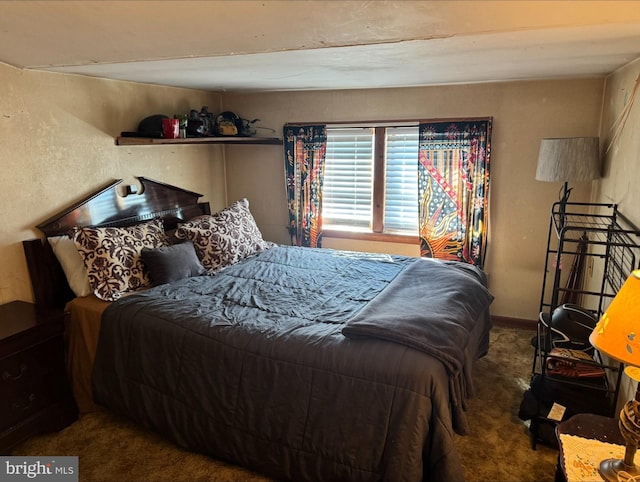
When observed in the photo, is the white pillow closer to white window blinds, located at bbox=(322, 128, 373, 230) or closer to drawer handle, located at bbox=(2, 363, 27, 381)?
drawer handle, located at bbox=(2, 363, 27, 381)

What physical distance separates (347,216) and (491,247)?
51.5 inches

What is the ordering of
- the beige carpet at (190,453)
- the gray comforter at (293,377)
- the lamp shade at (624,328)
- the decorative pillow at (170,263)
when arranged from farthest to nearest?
the decorative pillow at (170,263) → the beige carpet at (190,453) → the gray comforter at (293,377) → the lamp shade at (624,328)

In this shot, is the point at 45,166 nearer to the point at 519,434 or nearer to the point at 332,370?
the point at 332,370

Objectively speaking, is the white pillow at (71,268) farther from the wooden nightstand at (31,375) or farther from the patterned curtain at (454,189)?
the patterned curtain at (454,189)

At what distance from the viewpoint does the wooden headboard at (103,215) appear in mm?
2730

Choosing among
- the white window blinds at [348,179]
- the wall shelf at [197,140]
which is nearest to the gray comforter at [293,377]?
the wall shelf at [197,140]

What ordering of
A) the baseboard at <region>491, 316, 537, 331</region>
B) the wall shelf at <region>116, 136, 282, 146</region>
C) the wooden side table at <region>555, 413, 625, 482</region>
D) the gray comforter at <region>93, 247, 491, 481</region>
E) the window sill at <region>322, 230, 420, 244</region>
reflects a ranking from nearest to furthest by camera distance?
the wooden side table at <region>555, 413, 625, 482</region> < the gray comforter at <region>93, 247, 491, 481</region> < the wall shelf at <region>116, 136, 282, 146</region> < the baseboard at <region>491, 316, 537, 331</region> < the window sill at <region>322, 230, 420, 244</region>

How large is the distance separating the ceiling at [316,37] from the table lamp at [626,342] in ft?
2.86

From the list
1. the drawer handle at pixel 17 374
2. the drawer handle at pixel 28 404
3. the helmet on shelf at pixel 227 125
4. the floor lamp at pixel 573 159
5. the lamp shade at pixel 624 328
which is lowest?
the drawer handle at pixel 28 404

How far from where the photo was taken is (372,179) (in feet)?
13.5

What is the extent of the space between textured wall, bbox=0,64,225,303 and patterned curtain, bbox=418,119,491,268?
2.22 m

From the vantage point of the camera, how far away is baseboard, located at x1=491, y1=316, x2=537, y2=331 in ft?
12.5

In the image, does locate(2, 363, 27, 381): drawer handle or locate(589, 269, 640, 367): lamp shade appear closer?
locate(589, 269, 640, 367): lamp shade

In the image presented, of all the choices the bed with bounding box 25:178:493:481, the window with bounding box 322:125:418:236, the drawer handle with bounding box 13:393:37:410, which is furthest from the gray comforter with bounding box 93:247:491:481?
the window with bounding box 322:125:418:236
